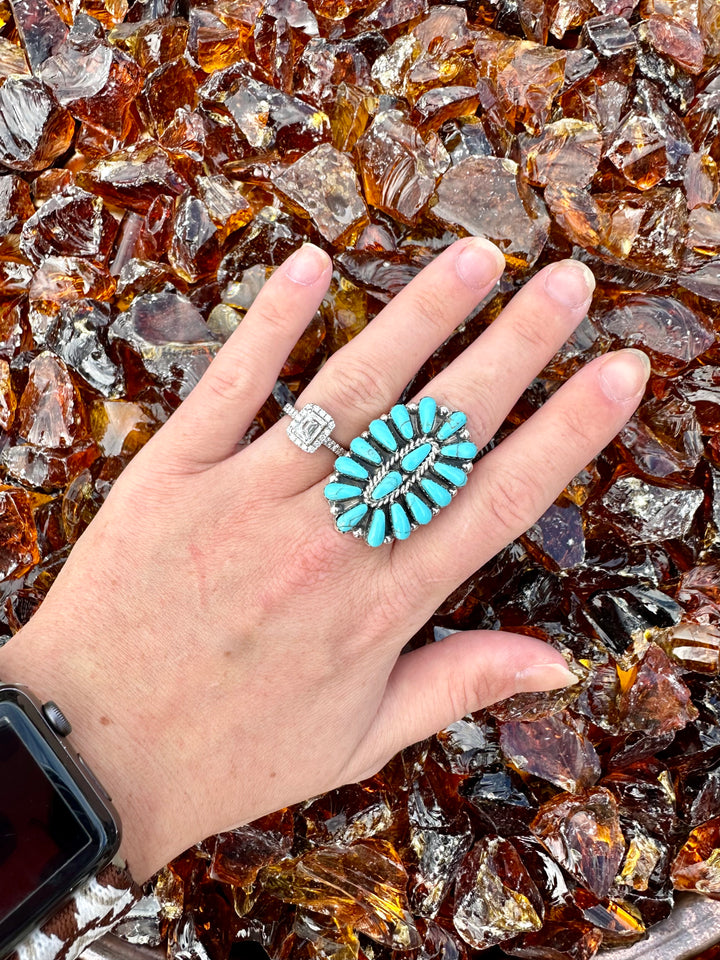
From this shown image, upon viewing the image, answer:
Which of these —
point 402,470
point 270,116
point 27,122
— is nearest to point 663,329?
point 402,470

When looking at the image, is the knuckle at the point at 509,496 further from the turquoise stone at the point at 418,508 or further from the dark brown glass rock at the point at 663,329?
the dark brown glass rock at the point at 663,329

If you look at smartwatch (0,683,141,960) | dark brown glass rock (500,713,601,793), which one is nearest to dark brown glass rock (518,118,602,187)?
dark brown glass rock (500,713,601,793)

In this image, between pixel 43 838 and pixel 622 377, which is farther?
pixel 622 377

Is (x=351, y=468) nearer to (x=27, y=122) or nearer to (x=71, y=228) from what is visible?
(x=71, y=228)

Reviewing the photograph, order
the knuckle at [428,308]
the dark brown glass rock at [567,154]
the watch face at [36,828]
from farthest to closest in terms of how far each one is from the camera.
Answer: the dark brown glass rock at [567,154], the knuckle at [428,308], the watch face at [36,828]

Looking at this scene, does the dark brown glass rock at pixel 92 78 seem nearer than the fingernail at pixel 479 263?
No

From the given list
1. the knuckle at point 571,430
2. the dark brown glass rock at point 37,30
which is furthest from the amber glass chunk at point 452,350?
the knuckle at point 571,430

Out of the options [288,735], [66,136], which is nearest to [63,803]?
[288,735]
